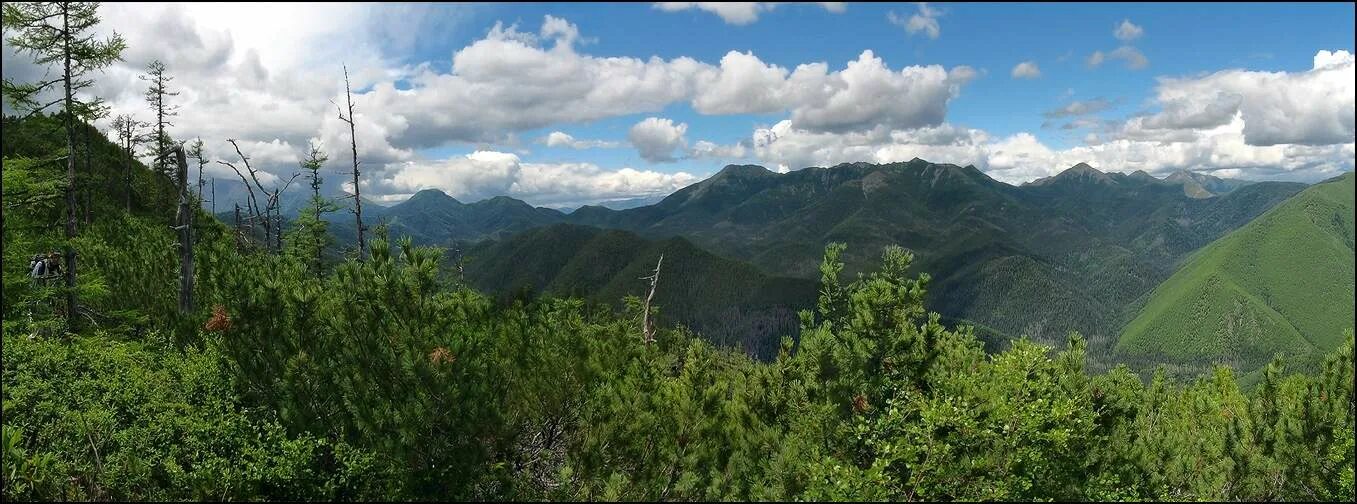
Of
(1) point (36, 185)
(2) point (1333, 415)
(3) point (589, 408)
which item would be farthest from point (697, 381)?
(1) point (36, 185)

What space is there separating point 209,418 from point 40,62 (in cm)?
1404

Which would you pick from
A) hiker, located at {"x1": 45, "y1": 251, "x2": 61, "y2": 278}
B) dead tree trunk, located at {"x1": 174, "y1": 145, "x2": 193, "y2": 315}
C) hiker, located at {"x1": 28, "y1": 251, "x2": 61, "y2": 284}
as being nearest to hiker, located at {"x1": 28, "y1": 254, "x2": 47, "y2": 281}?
hiker, located at {"x1": 28, "y1": 251, "x2": 61, "y2": 284}

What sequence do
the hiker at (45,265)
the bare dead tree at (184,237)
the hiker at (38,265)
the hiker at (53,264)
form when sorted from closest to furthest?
1. the bare dead tree at (184,237)
2. the hiker at (38,265)
3. the hiker at (45,265)
4. the hiker at (53,264)

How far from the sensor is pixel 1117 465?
11.9 m

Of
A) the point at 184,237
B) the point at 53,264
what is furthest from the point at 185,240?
the point at 53,264

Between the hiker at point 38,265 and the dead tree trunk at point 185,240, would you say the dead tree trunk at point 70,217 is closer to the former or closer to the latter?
the hiker at point 38,265

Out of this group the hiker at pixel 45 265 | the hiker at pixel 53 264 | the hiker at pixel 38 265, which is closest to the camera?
the hiker at pixel 38 265

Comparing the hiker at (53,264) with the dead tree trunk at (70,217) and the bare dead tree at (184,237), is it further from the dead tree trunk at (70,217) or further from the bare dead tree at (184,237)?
the bare dead tree at (184,237)

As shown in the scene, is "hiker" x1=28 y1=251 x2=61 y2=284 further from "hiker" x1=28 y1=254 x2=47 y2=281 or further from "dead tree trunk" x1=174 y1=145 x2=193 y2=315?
"dead tree trunk" x1=174 y1=145 x2=193 y2=315

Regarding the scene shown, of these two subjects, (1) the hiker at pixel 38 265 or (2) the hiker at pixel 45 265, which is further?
(2) the hiker at pixel 45 265

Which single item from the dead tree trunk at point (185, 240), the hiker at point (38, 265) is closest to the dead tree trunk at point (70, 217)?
the hiker at point (38, 265)

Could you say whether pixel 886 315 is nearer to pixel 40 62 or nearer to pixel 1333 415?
pixel 1333 415

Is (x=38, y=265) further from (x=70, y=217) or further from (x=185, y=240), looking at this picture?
(x=185, y=240)

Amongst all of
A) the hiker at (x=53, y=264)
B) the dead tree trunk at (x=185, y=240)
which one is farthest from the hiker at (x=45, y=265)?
the dead tree trunk at (x=185, y=240)
